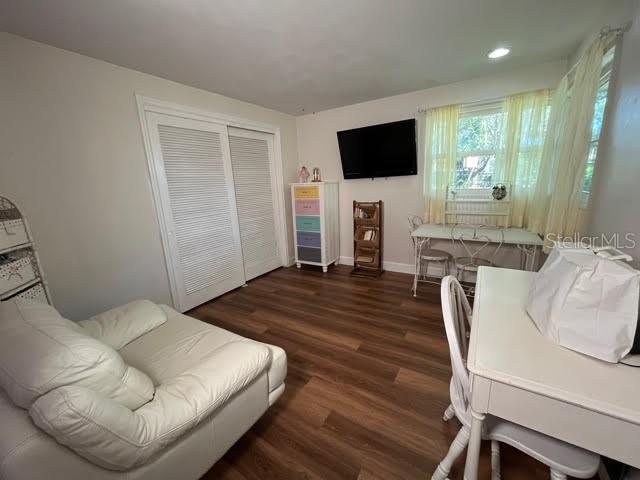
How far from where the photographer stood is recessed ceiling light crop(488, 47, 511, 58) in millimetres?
2117

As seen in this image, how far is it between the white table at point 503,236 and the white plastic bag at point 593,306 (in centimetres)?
167

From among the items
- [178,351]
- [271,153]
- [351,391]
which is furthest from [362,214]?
[178,351]

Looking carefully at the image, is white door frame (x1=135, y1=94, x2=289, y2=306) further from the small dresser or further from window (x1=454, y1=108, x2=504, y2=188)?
window (x1=454, y1=108, x2=504, y2=188)

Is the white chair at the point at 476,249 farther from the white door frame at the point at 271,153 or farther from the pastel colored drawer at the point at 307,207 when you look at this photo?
the white door frame at the point at 271,153

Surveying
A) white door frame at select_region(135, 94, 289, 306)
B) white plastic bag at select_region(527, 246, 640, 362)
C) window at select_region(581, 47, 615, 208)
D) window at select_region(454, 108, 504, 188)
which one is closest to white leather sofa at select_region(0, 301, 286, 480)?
white plastic bag at select_region(527, 246, 640, 362)

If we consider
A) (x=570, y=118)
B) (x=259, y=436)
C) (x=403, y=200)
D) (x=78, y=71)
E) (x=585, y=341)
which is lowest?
(x=259, y=436)

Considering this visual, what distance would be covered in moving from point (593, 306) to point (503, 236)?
196cm

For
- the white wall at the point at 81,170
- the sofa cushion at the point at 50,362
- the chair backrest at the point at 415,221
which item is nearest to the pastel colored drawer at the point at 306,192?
the chair backrest at the point at 415,221

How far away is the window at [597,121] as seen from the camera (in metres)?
1.62

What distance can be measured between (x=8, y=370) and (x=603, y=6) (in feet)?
11.4

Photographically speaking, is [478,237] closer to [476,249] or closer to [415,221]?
[476,249]

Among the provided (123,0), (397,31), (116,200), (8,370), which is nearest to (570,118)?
(397,31)

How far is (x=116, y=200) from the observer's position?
7.15ft

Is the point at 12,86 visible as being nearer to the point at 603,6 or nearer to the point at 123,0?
the point at 123,0
